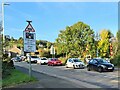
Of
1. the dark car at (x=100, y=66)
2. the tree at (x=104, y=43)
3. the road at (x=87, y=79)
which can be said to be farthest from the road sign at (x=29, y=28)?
the tree at (x=104, y=43)

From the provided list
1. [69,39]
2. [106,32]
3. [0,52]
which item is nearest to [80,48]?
[69,39]

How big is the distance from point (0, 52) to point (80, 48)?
51.5m

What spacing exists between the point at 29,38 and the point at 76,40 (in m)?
53.1

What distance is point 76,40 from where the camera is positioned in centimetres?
7338

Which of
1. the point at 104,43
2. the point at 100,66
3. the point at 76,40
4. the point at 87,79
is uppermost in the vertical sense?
the point at 76,40

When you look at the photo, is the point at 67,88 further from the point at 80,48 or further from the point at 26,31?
the point at 80,48

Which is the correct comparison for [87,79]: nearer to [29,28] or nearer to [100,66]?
[29,28]

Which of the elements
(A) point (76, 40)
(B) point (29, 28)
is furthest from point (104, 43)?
(B) point (29, 28)

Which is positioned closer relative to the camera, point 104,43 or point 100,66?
point 100,66

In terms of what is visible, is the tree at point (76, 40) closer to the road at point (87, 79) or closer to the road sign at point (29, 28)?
the road at point (87, 79)

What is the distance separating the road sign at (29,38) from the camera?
66.6 ft

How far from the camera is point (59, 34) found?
75812 mm

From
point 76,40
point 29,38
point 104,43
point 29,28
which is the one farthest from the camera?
point 104,43

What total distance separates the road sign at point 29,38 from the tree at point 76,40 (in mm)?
51426
